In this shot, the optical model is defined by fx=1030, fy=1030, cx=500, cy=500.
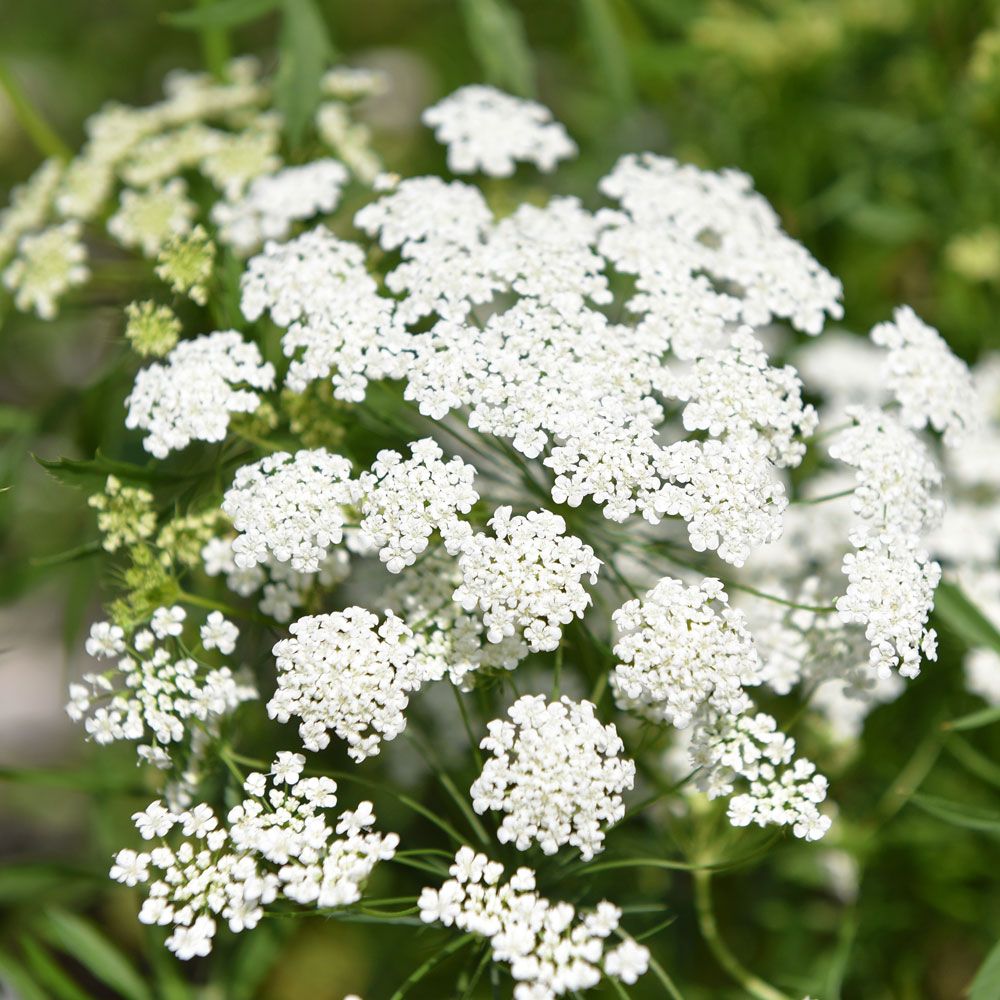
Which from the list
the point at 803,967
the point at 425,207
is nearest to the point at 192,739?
the point at 425,207

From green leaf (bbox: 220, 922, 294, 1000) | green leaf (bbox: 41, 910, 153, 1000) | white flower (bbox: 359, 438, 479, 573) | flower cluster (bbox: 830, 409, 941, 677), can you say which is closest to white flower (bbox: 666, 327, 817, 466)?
flower cluster (bbox: 830, 409, 941, 677)

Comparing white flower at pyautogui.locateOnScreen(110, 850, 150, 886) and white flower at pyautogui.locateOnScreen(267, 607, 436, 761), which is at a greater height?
white flower at pyautogui.locateOnScreen(267, 607, 436, 761)

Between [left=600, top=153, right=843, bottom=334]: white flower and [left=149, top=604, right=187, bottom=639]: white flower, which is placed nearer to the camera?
[left=149, top=604, right=187, bottom=639]: white flower

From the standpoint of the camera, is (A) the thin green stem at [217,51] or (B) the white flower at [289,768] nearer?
(B) the white flower at [289,768]

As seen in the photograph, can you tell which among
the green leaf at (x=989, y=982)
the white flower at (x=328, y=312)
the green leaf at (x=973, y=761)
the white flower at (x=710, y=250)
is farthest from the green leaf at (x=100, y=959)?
the green leaf at (x=973, y=761)

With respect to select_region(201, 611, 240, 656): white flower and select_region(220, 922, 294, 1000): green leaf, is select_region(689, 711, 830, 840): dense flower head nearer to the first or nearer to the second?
select_region(201, 611, 240, 656): white flower

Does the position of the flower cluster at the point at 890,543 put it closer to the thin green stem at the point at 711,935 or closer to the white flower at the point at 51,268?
the thin green stem at the point at 711,935
